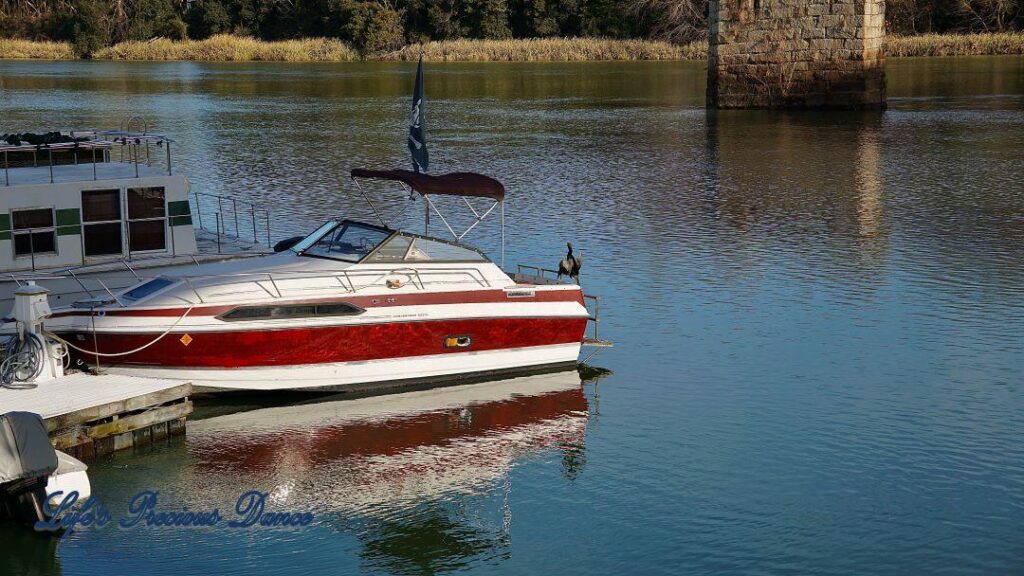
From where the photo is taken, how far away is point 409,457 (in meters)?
18.6

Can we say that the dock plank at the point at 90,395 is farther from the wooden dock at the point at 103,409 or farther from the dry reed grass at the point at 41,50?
the dry reed grass at the point at 41,50

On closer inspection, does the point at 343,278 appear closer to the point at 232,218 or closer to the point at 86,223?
the point at 86,223

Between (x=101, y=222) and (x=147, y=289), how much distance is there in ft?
13.3

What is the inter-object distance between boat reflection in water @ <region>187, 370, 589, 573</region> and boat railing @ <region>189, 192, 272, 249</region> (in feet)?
36.4

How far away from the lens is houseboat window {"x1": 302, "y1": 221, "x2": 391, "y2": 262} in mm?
21672

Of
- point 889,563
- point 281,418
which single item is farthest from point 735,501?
point 281,418

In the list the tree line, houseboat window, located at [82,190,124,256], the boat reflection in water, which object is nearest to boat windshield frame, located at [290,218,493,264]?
the boat reflection in water

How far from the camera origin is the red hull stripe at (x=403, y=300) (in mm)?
19734

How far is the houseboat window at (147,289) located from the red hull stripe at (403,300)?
567mm

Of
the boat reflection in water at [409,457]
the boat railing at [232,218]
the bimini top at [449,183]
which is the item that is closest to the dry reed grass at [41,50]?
the boat railing at [232,218]

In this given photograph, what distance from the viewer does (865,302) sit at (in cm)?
2677

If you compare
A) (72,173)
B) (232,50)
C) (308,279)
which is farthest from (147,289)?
(232,50)

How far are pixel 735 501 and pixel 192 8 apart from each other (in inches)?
4749

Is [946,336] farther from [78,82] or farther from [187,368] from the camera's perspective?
[78,82]
